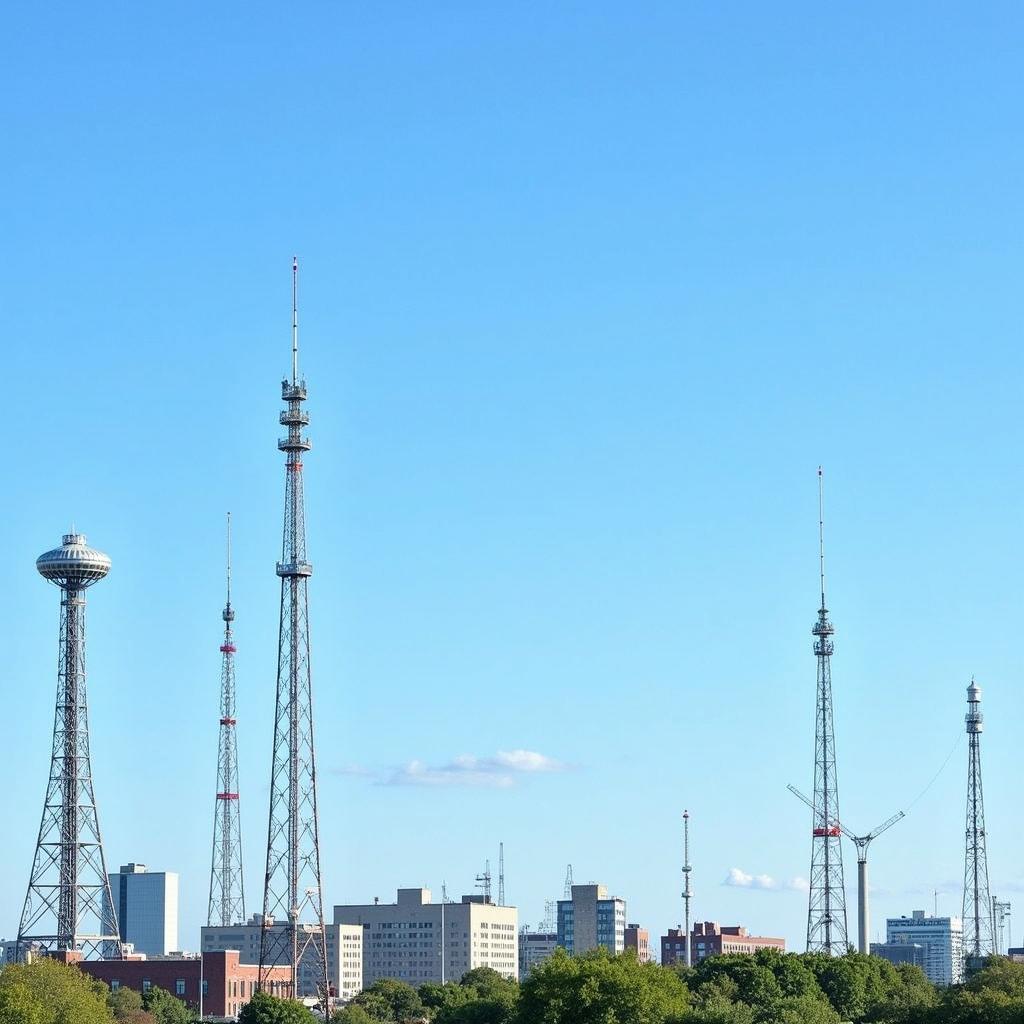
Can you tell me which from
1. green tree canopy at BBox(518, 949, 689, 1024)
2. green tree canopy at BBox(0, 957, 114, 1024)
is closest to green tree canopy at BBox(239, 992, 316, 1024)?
green tree canopy at BBox(0, 957, 114, 1024)

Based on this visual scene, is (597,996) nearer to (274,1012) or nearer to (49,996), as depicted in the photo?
(49,996)

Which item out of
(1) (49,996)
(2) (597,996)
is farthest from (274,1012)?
(2) (597,996)

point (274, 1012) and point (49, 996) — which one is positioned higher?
point (49, 996)

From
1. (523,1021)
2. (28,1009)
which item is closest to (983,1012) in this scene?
(523,1021)

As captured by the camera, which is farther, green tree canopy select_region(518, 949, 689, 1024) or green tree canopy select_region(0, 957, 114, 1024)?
green tree canopy select_region(518, 949, 689, 1024)

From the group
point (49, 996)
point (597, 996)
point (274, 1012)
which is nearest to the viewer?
point (597, 996)

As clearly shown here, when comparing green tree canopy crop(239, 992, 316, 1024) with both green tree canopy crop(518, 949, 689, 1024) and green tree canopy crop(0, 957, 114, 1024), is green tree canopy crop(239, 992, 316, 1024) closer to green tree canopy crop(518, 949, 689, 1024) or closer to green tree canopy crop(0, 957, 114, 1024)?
green tree canopy crop(0, 957, 114, 1024)

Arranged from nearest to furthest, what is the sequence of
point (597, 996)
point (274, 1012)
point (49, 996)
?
point (597, 996)
point (49, 996)
point (274, 1012)

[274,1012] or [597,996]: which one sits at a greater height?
[597,996]

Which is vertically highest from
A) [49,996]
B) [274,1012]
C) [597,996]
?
[597,996]

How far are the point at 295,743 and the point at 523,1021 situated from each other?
3847cm

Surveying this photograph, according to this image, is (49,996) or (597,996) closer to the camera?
(597,996)

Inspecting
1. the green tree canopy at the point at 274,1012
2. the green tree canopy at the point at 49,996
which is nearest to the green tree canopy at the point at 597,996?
the green tree canopy at the point at 49,996

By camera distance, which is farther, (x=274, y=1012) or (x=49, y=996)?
(x=274, y=1012)
